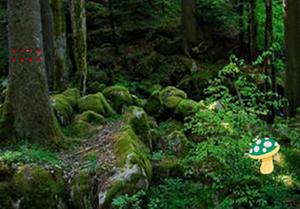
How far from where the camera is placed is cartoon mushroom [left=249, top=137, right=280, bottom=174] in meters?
4.76

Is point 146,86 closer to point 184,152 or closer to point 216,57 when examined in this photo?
point 216,57

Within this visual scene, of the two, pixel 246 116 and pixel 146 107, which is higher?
pixel 246 116

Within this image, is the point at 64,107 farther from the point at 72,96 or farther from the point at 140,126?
the point at 140,126

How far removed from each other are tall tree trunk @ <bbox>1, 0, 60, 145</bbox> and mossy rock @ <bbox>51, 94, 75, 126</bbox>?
1.52m

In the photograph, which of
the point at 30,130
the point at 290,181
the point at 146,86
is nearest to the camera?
the point at 290,181

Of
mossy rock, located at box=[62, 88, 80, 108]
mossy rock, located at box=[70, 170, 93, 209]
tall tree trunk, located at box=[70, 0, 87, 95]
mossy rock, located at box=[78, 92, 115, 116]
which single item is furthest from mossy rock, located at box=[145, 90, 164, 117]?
mossy rock, located at box=[70, 170, 93, 209]

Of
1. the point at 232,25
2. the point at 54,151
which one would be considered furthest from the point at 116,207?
the point at 232,25

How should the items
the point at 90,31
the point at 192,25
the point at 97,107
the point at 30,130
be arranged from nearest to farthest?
the point at 30,130 → the point at 97,107 → the point at 192,25 → the point at 90,31

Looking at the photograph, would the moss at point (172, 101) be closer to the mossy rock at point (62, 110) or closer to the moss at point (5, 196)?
the mossy rock at point (62, 110)

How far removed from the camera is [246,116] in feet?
21.9

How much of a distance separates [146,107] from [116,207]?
645cm

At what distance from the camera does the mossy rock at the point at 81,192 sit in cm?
648

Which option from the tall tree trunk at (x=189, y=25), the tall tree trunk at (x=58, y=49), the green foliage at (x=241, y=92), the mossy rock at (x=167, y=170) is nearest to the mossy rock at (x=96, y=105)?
the tall tree trunk at (x=58, y=49)

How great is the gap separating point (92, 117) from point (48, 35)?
4.93m
